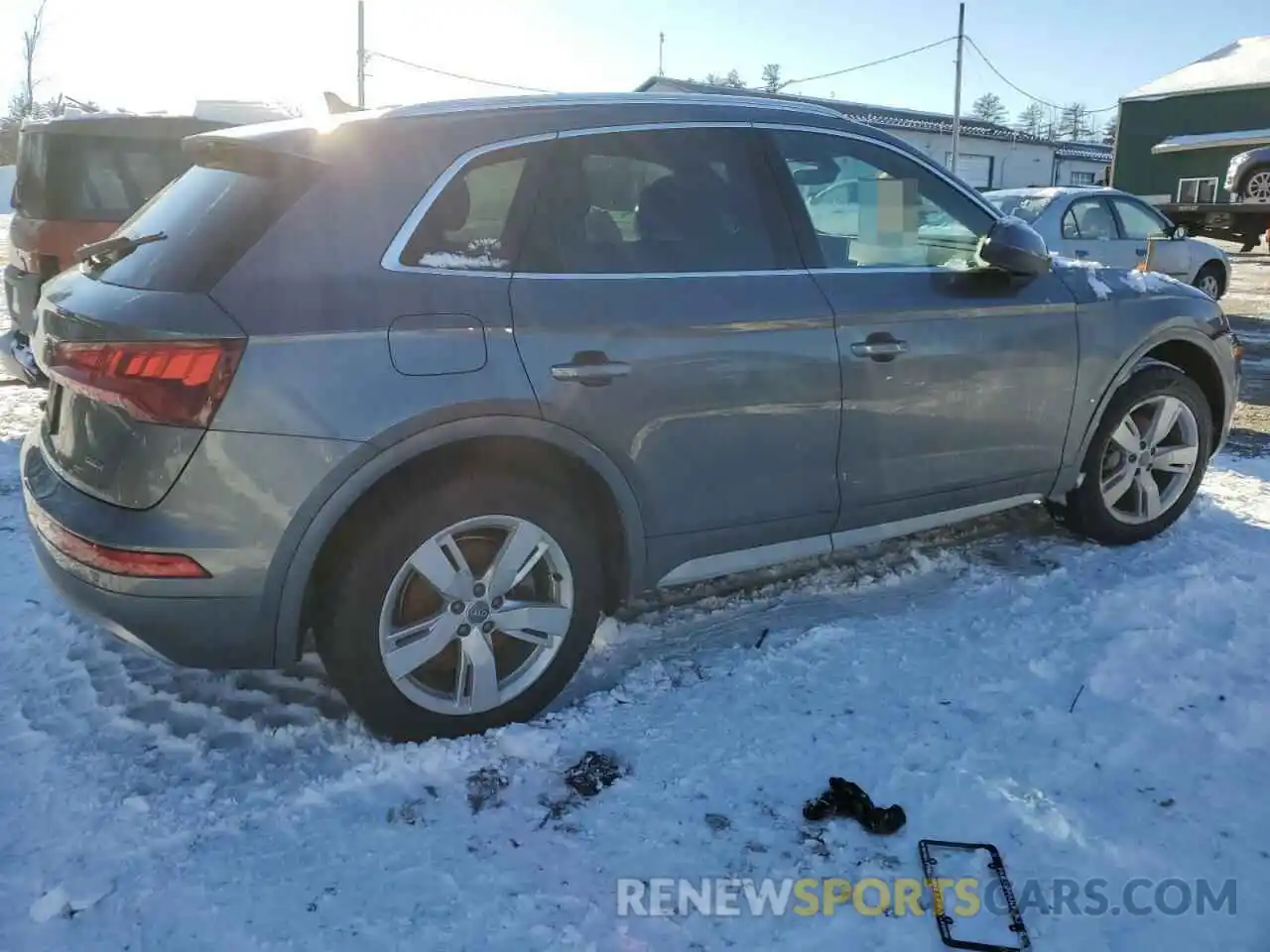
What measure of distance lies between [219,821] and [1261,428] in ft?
22.2

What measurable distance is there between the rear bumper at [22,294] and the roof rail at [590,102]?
13.4 ft

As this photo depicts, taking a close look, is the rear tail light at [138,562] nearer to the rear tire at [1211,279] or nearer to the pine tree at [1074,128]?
the rear tire at [1211,279]

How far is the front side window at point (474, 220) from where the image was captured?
2680 millimetres

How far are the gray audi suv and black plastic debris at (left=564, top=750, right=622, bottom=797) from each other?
27 centimetres

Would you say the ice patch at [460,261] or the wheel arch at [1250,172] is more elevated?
the wheel arch at [1250,172]

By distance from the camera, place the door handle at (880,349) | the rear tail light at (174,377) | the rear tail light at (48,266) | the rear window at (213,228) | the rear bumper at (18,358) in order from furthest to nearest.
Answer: the rear tail light at (48,266) < the rear bumper at (18,358) < the door handle at (880,349) < the rear window at (213,228) < the rear tail light at (174,377)

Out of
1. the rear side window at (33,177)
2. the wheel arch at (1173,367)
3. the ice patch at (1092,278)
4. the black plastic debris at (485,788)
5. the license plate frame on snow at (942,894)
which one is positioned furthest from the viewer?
the rear side window at (33,177)

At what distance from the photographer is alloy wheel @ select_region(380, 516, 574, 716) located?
8.95 ft

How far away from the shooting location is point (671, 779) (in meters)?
2.71

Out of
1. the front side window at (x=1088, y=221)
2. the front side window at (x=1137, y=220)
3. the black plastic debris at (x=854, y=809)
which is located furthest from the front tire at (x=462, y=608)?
the front side window at (x=1137, y=220)

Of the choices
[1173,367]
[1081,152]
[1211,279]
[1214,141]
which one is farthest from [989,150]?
[1173,367]

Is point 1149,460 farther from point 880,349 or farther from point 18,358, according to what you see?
point 18,358

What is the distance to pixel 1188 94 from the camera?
105ft

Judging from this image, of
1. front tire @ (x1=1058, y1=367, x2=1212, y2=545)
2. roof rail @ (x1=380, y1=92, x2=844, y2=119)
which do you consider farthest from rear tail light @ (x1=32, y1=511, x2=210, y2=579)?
front tire @ (x1=1058, y1=367, x2=1212, y2=545)
